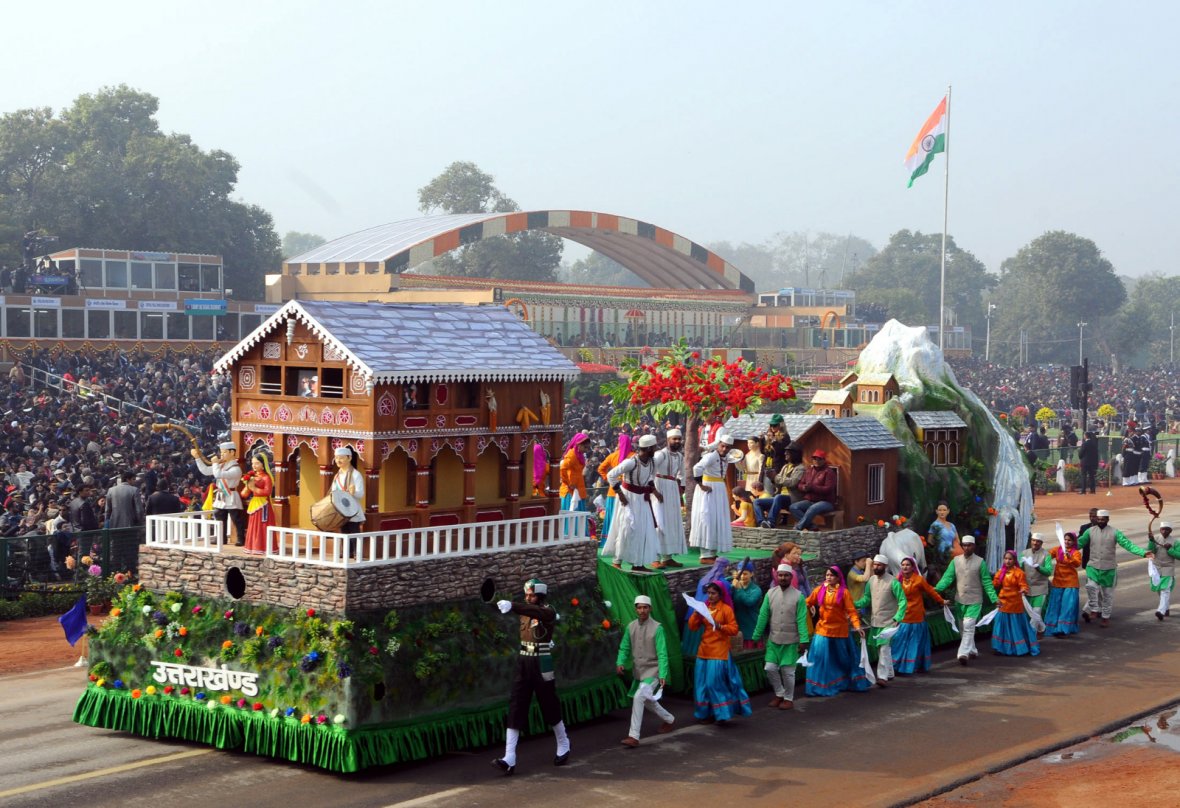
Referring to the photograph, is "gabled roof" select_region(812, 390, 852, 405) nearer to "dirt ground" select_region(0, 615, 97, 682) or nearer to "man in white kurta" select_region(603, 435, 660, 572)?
"man in white kurta" select_region(603, 435, 660, 572)

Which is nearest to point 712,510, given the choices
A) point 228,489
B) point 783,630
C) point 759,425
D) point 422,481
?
point 783,630

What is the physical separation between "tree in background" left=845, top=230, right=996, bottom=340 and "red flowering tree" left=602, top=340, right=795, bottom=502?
111m

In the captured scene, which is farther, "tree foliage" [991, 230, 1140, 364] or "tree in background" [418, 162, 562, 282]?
"tree foliage" [991, 230, 1140, 364]

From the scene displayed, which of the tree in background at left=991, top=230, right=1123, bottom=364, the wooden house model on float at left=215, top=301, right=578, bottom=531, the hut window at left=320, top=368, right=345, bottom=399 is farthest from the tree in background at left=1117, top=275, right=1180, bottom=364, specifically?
the hut window at left=320, top=368, right=345, bottom=399

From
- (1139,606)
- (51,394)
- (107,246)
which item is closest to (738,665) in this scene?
(1139,606)

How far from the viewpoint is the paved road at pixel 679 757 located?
13688 mm

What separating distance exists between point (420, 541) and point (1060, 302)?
4405 inches

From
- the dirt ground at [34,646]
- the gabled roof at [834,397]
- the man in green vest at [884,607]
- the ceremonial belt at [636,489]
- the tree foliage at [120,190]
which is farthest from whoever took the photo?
the tree foliage at [120,190]

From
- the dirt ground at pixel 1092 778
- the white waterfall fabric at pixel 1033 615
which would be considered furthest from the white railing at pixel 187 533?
the white waterfall fabric at pixel 1033 615

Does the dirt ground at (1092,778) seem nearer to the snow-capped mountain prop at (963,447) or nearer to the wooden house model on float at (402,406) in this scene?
the wooden house model on float at (402,406)

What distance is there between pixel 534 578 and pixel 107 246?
2466 inches

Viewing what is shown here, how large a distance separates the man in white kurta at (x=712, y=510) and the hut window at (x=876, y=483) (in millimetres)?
3148

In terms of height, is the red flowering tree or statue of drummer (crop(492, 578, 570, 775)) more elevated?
the red flowering tree

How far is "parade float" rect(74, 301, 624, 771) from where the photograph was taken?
48.0ft
